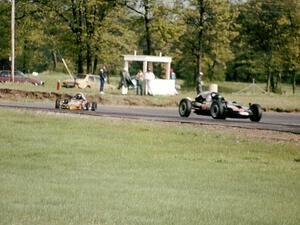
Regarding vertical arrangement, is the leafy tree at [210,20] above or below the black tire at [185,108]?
above

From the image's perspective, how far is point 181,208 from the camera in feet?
35.4

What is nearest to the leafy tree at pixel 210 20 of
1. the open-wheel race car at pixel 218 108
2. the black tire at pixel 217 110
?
the open-wheel race car at pixel 218 108

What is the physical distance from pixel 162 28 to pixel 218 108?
32.9 meters

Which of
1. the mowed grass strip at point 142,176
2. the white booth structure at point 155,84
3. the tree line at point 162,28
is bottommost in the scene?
the mowed grass strip at point 142,176

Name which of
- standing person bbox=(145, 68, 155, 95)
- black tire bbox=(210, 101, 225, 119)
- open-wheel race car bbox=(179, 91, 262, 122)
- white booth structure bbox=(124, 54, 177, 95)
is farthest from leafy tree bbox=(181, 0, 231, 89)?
black tire bbox=(210, 101, 225, 119)

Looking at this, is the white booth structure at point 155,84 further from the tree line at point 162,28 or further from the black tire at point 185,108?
the black tire at point 185,108

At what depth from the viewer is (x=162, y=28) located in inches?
2486

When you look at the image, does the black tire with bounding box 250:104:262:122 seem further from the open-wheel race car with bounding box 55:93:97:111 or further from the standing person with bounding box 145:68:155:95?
the standing person with bounding box 145:68:155:95

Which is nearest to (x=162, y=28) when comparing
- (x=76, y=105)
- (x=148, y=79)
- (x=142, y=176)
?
(x=148, y=79)

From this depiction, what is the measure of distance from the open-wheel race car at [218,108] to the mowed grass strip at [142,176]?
503cm

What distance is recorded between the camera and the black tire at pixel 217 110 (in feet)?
102

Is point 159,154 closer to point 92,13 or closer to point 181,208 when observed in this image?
point 181,208

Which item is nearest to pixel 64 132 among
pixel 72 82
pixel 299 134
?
pixel 299 134

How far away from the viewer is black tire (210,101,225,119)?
31.1m
